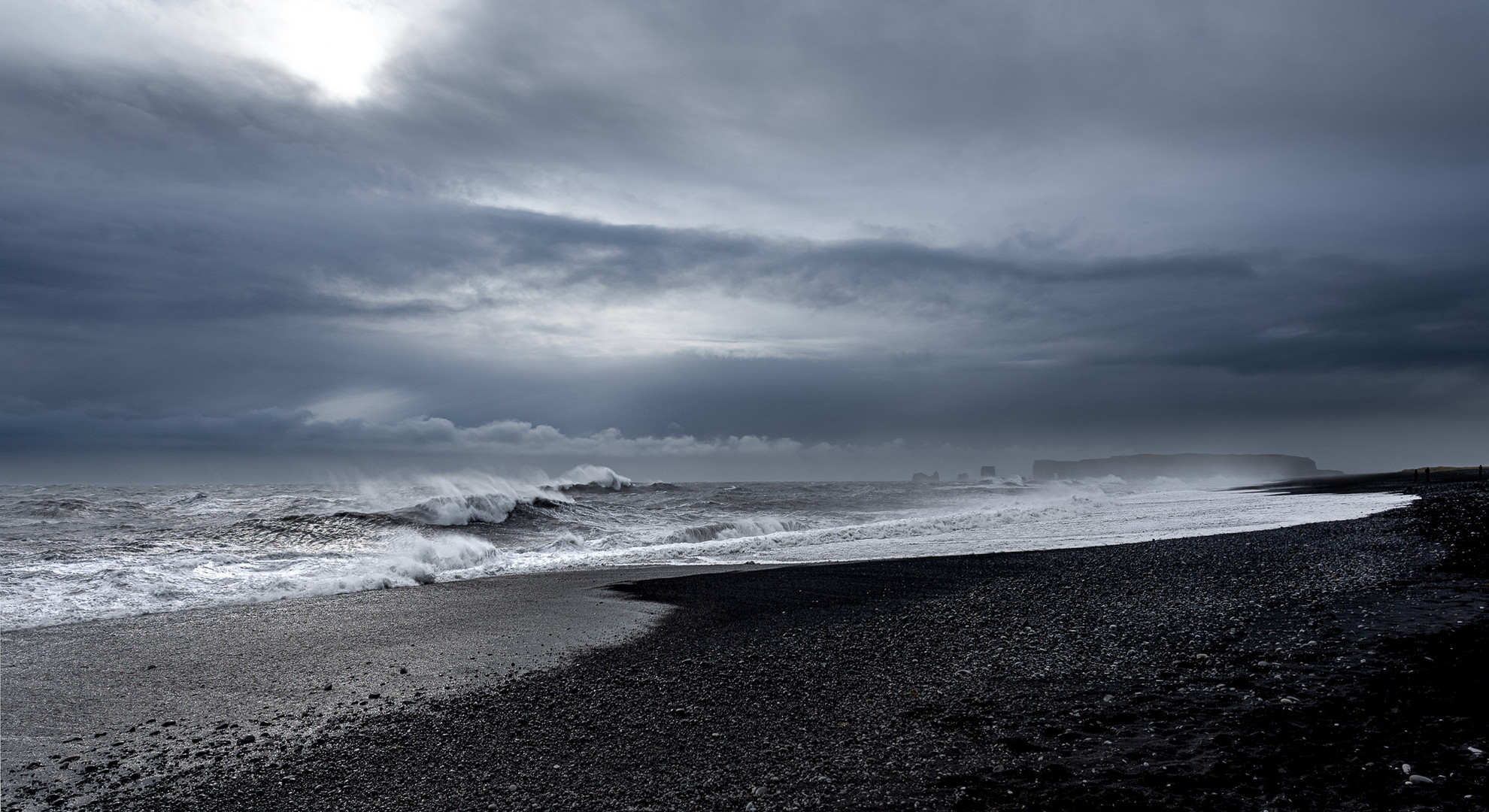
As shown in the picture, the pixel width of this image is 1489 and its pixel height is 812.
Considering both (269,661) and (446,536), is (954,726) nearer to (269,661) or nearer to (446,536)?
(269,661)

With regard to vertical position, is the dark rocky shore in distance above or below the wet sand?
above

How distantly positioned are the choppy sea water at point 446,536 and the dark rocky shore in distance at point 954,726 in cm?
910

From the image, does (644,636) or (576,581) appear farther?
(576,581)

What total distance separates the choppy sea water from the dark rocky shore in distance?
29.9ft

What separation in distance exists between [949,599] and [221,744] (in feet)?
Result: 29.6

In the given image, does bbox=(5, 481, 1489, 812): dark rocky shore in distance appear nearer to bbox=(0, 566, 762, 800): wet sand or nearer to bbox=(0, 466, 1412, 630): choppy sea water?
bbox=(0, 566, 762, 800): wet sand

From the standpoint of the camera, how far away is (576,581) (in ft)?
51.3

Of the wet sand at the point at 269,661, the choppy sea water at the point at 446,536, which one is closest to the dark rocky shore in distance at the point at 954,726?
the wet sand at the point at 269,661

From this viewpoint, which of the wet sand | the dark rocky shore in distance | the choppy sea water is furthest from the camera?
the choppy sea water

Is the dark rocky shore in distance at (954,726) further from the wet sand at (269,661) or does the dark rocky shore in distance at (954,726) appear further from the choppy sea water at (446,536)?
the choppy sea water at (446,536)

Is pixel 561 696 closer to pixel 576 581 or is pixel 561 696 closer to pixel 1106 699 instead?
pixel 1106 699

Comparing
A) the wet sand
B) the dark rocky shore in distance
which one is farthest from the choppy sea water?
the dark rocky shore in distance

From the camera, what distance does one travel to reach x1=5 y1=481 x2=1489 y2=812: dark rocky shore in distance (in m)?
4.72

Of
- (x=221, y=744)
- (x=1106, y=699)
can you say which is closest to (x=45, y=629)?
(x=221, y=744)
